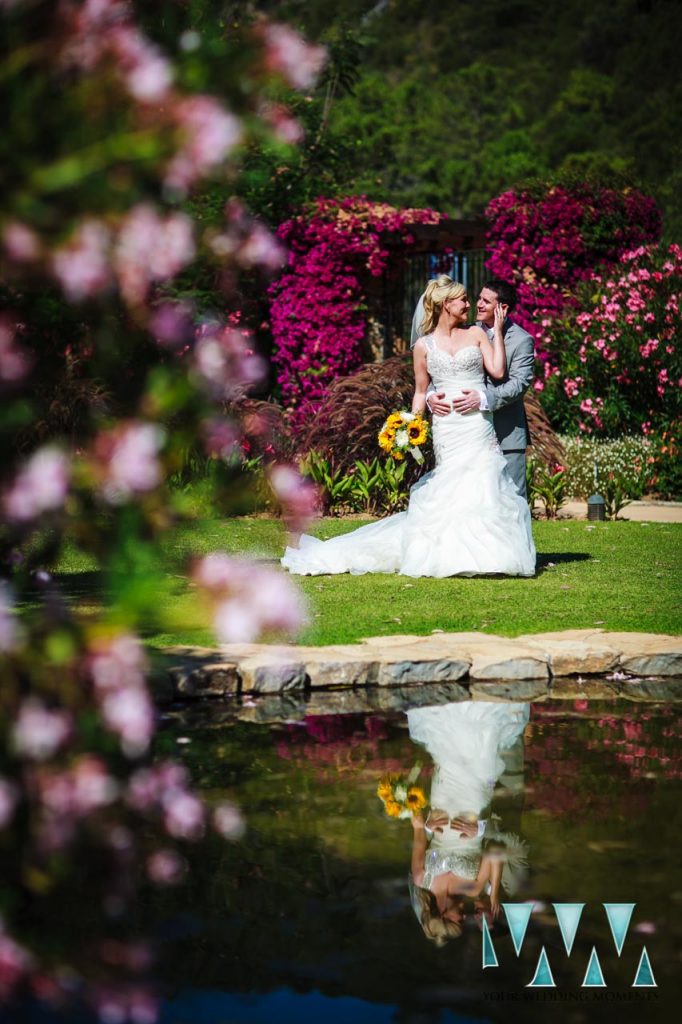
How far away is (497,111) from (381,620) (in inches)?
1381

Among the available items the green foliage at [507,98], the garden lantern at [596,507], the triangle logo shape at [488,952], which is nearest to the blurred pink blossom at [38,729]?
the triangle logo shape at [488,952]

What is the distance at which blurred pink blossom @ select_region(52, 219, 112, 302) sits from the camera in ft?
7.12

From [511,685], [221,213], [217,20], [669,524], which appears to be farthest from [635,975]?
[669,524]

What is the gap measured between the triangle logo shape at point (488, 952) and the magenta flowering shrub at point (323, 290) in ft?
44.7

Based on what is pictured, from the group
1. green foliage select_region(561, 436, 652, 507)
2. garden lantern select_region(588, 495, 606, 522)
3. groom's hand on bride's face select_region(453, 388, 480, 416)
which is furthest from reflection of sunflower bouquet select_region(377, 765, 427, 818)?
green foliage select_region(561, 436, 652, 507)

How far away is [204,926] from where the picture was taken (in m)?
3.33

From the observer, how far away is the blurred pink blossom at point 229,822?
407 centimetres

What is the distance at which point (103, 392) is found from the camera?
2887 mm

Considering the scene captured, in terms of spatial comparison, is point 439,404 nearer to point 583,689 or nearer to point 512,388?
point 512,388

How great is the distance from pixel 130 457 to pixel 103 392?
1.94 feet

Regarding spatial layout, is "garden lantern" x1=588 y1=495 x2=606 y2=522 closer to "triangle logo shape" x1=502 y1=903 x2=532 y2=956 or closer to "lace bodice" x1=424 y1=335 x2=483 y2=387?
"lace bodice" x1=424 y1=335 x2=483 y2=387

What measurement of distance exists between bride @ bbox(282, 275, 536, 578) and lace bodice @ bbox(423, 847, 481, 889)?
5071mm

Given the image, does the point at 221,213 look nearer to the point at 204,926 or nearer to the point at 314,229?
the point at 204,926

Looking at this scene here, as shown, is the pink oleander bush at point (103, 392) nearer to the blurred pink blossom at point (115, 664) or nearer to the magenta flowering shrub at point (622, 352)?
the blurred pink blossom at point (115, 664)
